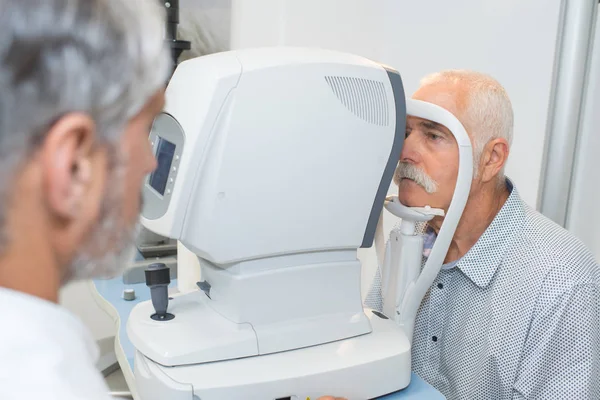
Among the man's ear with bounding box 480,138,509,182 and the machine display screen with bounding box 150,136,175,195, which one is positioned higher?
the machine display screen with bounding box 150,136,175,195

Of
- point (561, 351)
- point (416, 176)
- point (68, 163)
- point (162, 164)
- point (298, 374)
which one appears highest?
point (68, 163)

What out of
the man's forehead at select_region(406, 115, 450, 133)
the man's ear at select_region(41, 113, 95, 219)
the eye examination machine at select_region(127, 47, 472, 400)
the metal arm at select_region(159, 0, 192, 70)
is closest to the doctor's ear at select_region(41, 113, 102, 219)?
the man's ear at select_region(41, 113, 95, 219)

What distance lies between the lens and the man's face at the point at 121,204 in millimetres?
555

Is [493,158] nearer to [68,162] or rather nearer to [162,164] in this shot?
[162,164]

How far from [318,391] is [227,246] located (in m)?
0.27

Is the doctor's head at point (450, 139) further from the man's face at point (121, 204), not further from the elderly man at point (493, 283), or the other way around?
the man's face at point (121, 204)

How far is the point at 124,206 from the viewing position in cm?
58

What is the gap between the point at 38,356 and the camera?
20.5 inches

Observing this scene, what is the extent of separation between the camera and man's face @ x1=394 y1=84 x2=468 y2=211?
1329 millimetres

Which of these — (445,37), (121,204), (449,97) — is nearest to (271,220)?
(121,204)

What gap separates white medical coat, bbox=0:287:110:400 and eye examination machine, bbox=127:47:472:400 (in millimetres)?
353

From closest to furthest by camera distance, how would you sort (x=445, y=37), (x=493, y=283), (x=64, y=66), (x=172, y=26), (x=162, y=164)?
(x=64, y=66) → (x=162, y=164) → (x=493, y=283) → (x=172, y=26) → (x=445, y=37)

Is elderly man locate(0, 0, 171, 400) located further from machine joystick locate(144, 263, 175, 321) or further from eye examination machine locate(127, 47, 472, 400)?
machine joystick locate(144, 263, 175, 321)

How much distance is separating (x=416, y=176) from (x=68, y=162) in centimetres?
96
